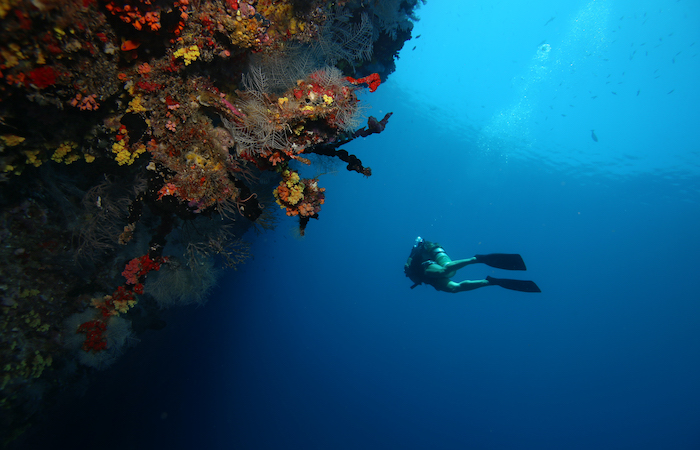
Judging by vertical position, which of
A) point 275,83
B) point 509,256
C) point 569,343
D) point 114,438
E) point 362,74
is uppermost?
point 569,343

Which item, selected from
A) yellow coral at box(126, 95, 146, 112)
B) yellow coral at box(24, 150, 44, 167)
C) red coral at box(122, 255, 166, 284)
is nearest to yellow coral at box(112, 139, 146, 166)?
yellow coral at box(126, 95, 146, 112)

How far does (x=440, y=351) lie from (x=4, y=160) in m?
69.9

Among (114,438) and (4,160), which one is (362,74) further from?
(114,438)

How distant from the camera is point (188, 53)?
8.64 feet

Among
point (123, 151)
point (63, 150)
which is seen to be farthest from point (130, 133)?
point (63, 150)

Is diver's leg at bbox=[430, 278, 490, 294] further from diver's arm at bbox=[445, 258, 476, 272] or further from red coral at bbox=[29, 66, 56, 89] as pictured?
red coral at bbox=[29, 66, 56, 89]

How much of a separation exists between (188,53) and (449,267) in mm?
9091

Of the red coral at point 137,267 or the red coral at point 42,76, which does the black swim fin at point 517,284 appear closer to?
the red coral at point 137,267

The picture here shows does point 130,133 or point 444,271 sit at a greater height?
point 444,271

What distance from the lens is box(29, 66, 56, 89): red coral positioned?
6.61 feet

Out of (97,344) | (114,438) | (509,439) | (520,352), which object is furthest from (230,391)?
(520,352)

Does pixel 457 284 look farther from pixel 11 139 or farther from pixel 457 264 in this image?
pixel 11 139

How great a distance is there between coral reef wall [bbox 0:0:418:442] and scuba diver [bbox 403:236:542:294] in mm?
7156

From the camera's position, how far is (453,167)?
67062mm
